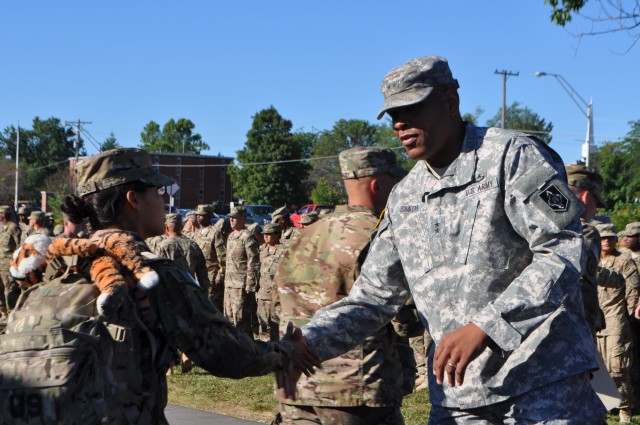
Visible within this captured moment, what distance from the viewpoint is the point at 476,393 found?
11.1ft

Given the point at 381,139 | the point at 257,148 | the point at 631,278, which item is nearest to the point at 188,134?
the point at 381,139

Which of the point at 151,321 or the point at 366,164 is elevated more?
the point at 366,164

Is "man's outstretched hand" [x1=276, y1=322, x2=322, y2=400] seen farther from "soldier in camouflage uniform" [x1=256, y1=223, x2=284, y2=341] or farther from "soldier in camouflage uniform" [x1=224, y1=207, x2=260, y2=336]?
"soldier in camouflage uniform" [x1=224, y1=207, x2=260, y2=336]

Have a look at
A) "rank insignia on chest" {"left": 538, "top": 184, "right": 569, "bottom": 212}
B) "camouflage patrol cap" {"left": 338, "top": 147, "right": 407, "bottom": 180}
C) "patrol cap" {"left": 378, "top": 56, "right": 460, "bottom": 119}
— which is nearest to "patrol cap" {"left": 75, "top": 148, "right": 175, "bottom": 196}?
"patrol cap" {"left": 378, "top": 56, "right": 460, "bottom": 119}

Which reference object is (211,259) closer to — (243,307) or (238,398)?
(243,307)

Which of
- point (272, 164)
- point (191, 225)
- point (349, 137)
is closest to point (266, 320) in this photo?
point (191, 225)

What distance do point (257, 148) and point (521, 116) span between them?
35.3 m

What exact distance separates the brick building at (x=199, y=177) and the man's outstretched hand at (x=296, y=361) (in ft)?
254

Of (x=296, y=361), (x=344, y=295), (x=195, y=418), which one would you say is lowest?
(x=195, y=418)

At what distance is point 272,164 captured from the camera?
74375 mm

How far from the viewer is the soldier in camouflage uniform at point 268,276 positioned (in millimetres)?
13323

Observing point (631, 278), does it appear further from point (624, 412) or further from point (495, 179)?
point (495, 179)

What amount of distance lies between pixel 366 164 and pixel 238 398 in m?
5.98

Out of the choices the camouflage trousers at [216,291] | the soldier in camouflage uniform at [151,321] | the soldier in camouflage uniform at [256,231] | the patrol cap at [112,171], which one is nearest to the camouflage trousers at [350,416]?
the soldier in camouflage uniform at [151,321]
